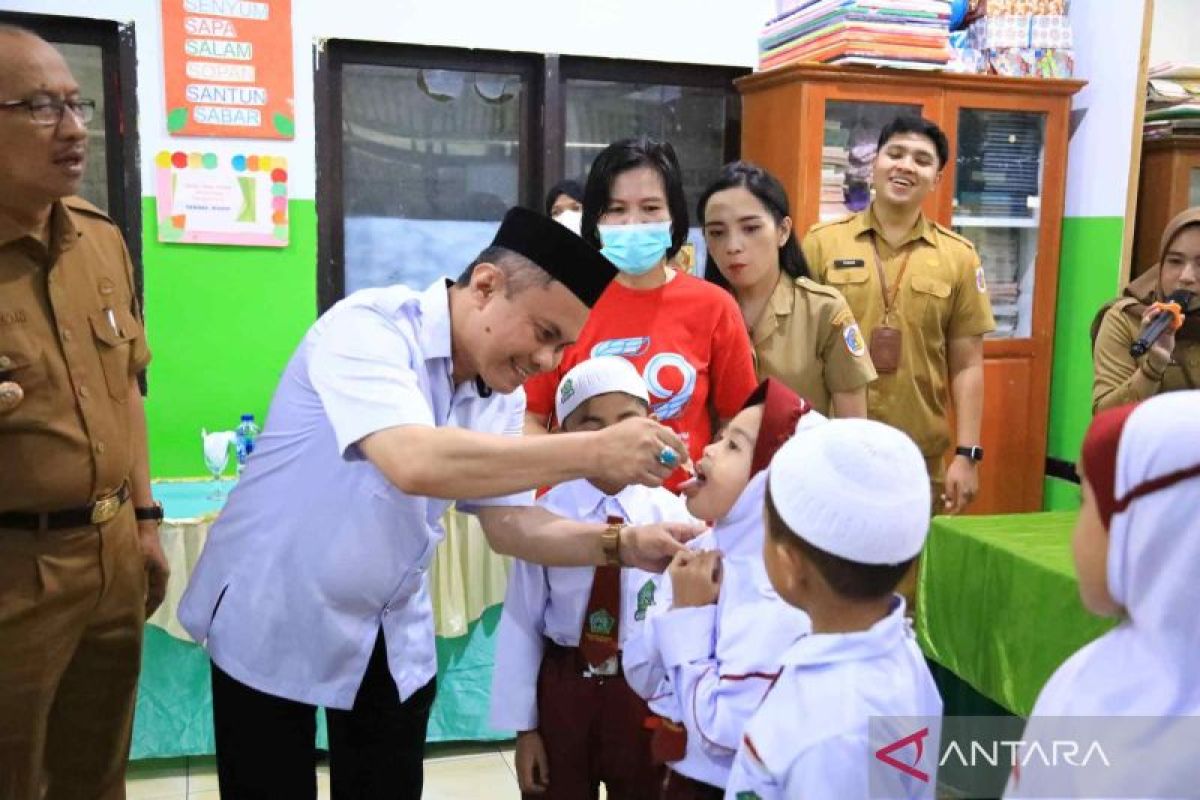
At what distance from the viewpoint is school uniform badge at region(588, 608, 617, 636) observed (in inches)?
69.7

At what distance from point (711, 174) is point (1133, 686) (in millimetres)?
3431

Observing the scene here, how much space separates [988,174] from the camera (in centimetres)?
400

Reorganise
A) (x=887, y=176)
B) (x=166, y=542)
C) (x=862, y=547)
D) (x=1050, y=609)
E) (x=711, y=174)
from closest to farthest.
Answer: (x=862, y=547) → (x=1050, y=609) → (x=166, y=542) → (x=887, y=176) → (x=711, y=174)

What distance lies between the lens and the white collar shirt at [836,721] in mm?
1096

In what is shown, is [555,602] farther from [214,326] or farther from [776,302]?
[214,326]

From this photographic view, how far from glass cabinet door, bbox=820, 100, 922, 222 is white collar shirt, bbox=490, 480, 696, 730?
220 cm

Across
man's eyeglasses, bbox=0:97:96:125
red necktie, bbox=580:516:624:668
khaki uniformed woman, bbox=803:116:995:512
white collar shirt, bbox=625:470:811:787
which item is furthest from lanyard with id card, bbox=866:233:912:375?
man's eyeglasses, bbox=0:97:96:125

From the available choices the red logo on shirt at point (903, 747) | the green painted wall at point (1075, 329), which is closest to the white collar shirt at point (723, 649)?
the red logo on shirt at point (903, 747)

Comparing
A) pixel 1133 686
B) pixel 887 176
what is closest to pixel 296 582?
pixel 1133 686

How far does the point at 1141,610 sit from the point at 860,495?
29 cm

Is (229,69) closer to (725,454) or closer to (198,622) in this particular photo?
(198,622)

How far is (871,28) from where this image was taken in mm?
3537

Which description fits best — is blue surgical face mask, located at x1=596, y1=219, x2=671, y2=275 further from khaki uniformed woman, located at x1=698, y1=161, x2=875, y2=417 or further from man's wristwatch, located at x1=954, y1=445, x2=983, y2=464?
man's wristwatch, located at x1=954, y1=445, x2=983, y2=464

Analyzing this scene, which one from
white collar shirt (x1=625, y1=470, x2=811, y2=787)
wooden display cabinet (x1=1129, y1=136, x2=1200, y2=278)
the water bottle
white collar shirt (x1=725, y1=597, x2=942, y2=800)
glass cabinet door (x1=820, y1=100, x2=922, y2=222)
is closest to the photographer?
white collar shirt (x1=725, y1=597, x2=942, y2=800)
